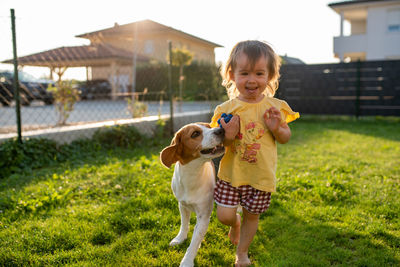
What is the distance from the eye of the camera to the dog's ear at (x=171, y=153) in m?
2.56

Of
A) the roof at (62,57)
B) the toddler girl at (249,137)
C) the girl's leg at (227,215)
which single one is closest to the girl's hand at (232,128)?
the toddler girl at (249,137)

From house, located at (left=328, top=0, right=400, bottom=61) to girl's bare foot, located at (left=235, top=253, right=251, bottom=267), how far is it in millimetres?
22261

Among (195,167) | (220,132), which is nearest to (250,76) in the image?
(220,132)

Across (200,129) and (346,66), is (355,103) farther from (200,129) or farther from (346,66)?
(200,129)

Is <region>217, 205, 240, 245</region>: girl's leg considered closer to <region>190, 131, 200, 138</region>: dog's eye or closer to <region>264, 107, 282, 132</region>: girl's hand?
<region>190, 131, 200, 138</region>: dog's eye

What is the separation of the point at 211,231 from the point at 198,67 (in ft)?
58.0

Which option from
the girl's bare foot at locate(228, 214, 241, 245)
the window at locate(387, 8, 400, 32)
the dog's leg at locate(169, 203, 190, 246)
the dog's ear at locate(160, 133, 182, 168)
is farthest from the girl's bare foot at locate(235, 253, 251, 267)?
the window at locate(387, 8, 400, 32)

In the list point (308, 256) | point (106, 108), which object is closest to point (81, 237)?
point (308, 256)

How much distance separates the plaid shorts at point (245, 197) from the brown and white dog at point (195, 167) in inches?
5.4

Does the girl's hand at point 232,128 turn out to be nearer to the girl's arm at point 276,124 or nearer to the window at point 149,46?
the girl's arm at point 276,124

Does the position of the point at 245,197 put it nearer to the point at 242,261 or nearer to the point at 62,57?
the point at 242,261

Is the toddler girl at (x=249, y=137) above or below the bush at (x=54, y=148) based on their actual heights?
above

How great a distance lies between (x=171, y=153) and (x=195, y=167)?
22cm

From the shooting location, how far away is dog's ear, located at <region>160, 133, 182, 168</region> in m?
2.56
